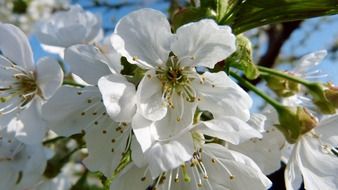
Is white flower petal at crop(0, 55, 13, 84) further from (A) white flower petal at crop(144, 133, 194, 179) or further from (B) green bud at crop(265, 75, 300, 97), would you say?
(B) green bud at crop(265, 75, 300, 97)

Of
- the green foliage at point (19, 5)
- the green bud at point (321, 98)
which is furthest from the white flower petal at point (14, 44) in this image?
the green foliage at point (19, 5)

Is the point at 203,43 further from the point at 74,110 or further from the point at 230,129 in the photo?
the point at 74,110

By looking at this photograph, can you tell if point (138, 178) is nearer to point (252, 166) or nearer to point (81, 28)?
point (252, 166)

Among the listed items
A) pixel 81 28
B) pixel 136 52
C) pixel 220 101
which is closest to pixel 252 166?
pixel 220 101

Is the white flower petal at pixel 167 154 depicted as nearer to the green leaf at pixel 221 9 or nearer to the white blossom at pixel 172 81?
the white blossom at pixel 172 81

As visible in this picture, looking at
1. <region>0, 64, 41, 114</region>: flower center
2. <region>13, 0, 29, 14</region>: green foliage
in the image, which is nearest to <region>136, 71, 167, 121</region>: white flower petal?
<region>0, 64, 41, 114</region>: flower center

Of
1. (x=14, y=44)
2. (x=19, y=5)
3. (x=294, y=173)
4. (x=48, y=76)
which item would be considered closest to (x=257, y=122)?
(x=294, y=173)
